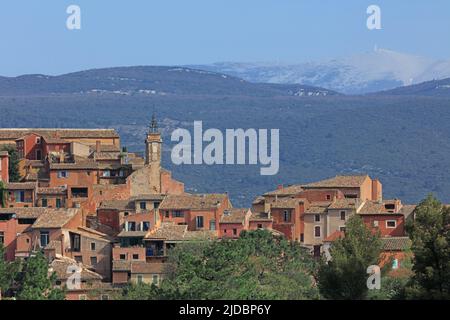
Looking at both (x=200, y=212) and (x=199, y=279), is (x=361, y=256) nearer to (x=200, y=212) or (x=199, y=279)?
(x=199, y=279)

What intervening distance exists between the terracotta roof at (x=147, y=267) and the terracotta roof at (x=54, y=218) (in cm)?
328

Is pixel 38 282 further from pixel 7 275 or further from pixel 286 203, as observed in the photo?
pixel 286 203

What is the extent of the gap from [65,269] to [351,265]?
14.0m

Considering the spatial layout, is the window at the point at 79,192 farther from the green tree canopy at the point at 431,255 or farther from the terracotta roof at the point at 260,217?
the green tree canopy at the point at 431,255

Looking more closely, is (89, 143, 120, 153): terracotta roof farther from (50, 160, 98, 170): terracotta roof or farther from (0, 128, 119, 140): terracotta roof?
(50, 160, 98, 170): terracotta roof

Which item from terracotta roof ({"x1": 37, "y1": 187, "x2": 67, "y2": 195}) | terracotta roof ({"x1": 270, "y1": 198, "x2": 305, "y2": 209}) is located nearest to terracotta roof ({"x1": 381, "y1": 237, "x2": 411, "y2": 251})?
terracotta roof ({"x1": 270, "y1": 198, "x2": 305, "y2": 209})

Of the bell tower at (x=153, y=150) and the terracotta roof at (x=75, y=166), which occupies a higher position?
the bell tower at (x=153, y=150)

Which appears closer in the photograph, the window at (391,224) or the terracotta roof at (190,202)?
the window at (391,224)

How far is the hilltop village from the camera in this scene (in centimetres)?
6353

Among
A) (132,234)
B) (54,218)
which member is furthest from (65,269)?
(54,218)

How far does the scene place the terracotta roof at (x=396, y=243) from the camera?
60.6 meters

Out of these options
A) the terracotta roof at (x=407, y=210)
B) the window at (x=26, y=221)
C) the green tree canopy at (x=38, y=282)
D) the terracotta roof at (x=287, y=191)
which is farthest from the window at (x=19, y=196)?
the terracotta roof at (x=407, y=210)

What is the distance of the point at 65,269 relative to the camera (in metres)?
61.1
